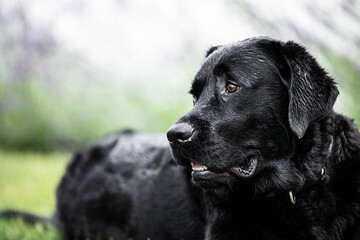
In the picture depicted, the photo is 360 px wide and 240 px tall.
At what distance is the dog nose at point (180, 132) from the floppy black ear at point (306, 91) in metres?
0.65

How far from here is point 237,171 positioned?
2.90 meters

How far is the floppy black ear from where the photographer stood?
108 inches

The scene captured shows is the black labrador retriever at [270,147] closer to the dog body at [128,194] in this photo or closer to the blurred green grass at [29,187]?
the dog body at [128,194]

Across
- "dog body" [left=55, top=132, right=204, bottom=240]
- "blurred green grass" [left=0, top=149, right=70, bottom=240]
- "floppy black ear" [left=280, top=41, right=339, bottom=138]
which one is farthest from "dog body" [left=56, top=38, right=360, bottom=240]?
"blurred green grass" [left=0, top=149, right=70, bottom=240]

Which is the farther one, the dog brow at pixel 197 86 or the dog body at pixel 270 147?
the dog brow at pixel 197 86

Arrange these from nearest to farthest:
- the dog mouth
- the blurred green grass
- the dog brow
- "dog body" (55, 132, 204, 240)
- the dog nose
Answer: the dog nose → the dog mouth → the dog brow → "dog body" (55, 132, 204, 240) → the blurred green grass

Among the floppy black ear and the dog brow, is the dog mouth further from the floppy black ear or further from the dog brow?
the dog brow

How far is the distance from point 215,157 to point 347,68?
12.7 feet

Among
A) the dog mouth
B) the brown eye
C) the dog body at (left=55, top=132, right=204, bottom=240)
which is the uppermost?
the brown eye

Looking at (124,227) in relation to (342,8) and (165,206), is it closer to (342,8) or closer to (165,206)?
(165,206)

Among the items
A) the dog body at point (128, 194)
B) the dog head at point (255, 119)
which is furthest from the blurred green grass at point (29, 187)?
the dog head at point (255, 119)

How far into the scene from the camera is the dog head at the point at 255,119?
279 cm

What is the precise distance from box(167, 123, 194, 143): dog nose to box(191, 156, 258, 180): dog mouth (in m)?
0.27

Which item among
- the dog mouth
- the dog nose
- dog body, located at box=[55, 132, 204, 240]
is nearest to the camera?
the dog nose
